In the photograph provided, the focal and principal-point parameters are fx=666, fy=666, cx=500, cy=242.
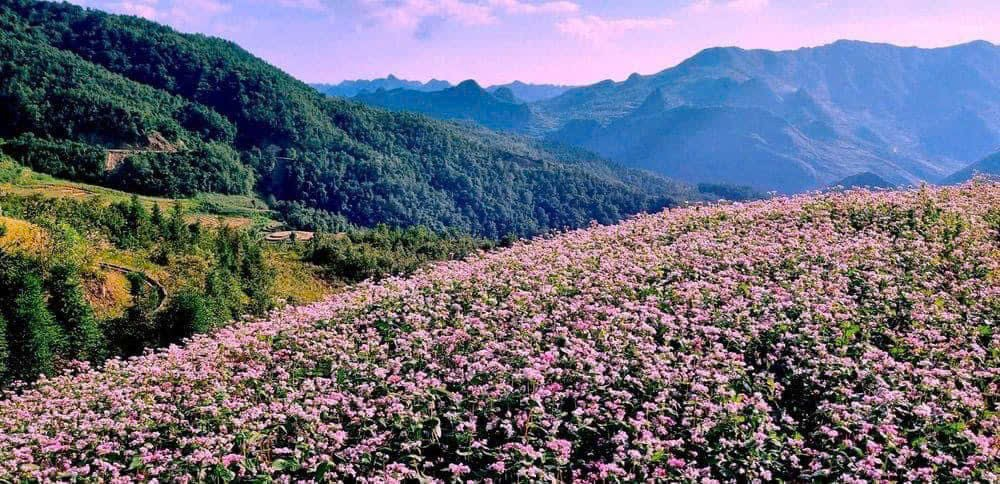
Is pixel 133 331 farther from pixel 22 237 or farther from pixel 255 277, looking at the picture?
pixel 255 277

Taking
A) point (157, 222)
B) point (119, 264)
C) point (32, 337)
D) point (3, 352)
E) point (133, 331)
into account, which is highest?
point (157, 222)

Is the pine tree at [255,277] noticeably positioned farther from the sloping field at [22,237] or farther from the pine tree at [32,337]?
the pine tree at [32,337]

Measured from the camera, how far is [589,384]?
9.45 metres

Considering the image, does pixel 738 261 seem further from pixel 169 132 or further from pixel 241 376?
pixel 169 132

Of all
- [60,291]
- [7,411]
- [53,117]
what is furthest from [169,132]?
[7,411]

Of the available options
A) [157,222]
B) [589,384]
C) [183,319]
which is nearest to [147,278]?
[183,319]

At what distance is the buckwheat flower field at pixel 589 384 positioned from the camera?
327 inches

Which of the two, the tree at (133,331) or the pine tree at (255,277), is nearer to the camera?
the tree at (133,331)

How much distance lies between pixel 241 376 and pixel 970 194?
68.3ft

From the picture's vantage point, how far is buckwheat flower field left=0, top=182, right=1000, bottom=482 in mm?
8312

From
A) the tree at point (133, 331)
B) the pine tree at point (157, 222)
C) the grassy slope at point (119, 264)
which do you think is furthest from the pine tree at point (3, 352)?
the pine tree at point (157, 222)

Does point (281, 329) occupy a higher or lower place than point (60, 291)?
higher

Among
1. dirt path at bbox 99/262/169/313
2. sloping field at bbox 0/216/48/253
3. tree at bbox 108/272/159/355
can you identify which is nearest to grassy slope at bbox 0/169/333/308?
sloping field at bbox 0/216/48/253

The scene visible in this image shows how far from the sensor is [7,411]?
479 inches
